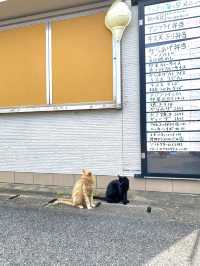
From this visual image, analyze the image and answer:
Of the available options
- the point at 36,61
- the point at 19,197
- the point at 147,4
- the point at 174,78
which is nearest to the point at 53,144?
the point at 19,197

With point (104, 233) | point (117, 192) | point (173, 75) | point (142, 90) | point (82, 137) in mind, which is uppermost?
point (173, 75)

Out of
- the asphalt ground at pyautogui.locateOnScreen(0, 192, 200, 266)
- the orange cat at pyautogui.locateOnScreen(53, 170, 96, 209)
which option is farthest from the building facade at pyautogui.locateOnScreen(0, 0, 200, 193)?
the orange cat at pyautogui.locateOnScreen(53, 170, 96, 209)

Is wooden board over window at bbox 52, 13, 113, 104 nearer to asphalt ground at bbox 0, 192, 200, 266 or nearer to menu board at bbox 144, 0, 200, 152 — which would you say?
menu board at bbox 144, 0, 200, 152

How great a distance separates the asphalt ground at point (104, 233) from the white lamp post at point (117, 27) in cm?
209

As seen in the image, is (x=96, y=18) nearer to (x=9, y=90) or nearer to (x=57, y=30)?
(x=57, y=30)

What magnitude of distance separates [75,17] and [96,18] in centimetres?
50

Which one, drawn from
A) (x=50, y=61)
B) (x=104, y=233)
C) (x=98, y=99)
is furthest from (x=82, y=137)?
(x=104, y=233)

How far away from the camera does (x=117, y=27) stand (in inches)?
223

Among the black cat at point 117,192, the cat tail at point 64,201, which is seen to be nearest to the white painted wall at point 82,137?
the black cat at point 117,192

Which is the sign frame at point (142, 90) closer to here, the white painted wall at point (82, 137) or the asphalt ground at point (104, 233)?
the white painted wall at point (82, 137)

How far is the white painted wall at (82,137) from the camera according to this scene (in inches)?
227

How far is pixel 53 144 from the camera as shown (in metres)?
6.43

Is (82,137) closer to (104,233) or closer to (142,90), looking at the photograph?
(142,90)

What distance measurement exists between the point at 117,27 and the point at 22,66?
234 cm
